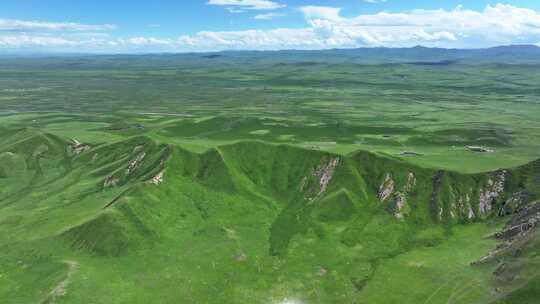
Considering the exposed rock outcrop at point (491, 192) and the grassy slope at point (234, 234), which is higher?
the exposed rock outcrop at point (491, 192)

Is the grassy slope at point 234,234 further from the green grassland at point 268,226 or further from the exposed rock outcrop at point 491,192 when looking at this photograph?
the exposed rock outcrop at point 491,192

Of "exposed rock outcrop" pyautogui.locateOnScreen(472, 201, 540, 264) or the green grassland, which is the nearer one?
the green grassland

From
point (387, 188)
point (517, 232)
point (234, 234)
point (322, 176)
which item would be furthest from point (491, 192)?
point (234, 234)

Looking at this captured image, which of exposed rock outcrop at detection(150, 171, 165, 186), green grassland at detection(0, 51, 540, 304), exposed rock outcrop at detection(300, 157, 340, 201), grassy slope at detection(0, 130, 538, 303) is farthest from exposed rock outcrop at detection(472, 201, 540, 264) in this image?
exposed rock outcrop at detection(150, 171, 165, 186)

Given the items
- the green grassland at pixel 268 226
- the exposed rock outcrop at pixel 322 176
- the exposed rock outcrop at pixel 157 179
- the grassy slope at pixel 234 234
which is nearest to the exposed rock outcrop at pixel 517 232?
the green grassland at pixel 268 226

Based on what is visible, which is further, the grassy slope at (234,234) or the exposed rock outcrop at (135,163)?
the exposed rock outcrop at (135,163)

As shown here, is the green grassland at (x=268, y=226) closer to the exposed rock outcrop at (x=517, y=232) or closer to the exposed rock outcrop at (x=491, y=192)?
the exposed rock outcrop at (x=491, y=192)

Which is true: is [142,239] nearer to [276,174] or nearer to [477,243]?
[276,174]

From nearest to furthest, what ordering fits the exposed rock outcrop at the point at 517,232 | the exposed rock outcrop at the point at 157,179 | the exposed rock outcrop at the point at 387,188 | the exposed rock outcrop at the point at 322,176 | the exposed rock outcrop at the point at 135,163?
the exposed rock outcrop at the point at 517,232 < the exposed rock outcrop at the point at 387,188 < the exposed rock outcrop at the point at 157,179 < the exposed rock outcrop at the point at 322,176 < the exposed rock outcrop at the point at 135,163

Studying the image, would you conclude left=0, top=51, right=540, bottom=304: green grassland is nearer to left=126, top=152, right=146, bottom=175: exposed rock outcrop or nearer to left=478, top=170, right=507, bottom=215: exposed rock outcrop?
left=478, top=170, right=507, bottom=215: exposed rock outcrop

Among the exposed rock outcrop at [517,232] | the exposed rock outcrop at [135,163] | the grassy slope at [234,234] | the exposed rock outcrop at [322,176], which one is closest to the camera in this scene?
the grassy slope at [234,234]

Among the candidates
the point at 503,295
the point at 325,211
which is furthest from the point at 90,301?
the point at 503,295
